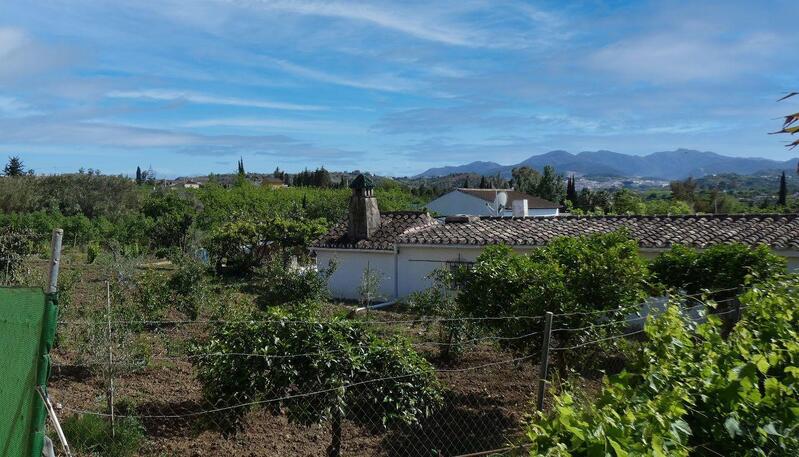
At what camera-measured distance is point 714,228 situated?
1593 centimetres

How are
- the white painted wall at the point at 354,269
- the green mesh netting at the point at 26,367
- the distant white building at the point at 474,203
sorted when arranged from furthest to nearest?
the distant white building at the point at 474,203 → the white painted wall at the point at 354,269 → the green mesh netting at the point at 26,367

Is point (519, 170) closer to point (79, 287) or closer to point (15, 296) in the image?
point (79, 287)

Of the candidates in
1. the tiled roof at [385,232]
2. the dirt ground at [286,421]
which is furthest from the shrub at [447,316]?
the tiled roof at [385,232]

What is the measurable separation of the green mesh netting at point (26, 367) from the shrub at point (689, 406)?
2.27 meters

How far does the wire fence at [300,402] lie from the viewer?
5539 mm

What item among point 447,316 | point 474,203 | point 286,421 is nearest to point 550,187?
point 474,203

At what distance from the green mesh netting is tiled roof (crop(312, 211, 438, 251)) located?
51.8 feet

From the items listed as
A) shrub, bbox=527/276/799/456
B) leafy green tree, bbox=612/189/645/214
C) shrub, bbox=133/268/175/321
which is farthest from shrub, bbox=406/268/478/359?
leafy green tree, bbox=612/189/645/214

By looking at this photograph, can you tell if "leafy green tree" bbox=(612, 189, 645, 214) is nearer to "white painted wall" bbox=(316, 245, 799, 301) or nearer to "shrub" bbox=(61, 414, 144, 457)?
"white painted wall" bbox=(316, 245, 799, 301)

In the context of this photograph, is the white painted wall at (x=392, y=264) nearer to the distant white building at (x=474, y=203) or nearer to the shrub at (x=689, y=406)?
the shrub at (x=689, y=406)

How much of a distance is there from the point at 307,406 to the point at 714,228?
1375 cm

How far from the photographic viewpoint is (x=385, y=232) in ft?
65.6

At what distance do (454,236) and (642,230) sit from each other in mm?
5034

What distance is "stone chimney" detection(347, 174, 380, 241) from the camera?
2012 centimetres
